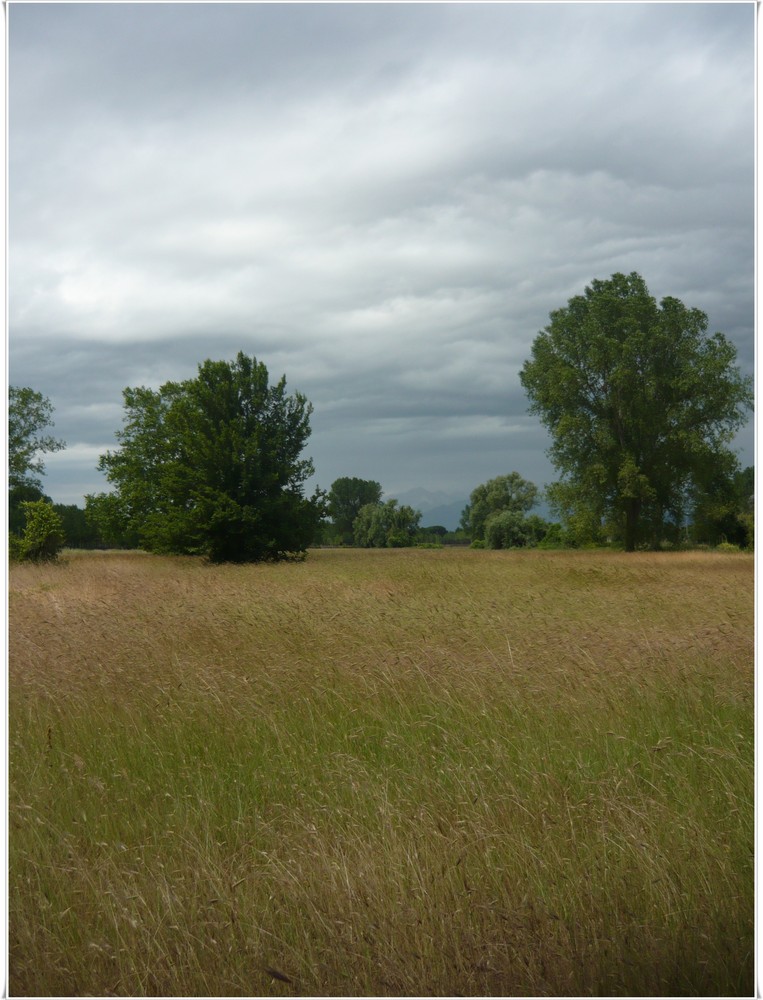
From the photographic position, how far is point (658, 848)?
9.10ft

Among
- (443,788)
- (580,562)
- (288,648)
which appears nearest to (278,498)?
(580,562)

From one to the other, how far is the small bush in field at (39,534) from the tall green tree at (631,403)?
61.7ft

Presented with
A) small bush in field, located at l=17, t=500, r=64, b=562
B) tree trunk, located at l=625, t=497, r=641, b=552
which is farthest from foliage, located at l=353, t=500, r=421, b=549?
small bush in field, located at l=17, t=500, r=64, b=562

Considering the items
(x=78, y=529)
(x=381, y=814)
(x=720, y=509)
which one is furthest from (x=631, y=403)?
(x=381, y=814)

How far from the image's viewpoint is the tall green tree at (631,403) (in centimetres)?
2622

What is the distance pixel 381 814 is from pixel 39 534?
71.4ft

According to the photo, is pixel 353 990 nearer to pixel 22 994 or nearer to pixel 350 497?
pixel 22 994

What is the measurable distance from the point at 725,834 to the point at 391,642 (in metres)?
3.83

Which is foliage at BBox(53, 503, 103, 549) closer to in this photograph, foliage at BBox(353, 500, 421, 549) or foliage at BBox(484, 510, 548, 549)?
foliage at BBox(353, 500, 421, 549)

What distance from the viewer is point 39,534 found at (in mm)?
22391

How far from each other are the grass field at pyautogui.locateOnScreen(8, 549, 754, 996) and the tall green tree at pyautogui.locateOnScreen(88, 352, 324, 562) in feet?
72.2

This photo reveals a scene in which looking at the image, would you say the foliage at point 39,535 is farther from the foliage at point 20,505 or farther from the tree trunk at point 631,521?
the tree trunk at point 631,521

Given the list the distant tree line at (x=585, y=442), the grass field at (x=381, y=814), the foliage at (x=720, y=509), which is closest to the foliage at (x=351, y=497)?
the distant tree line at (x=585, y=442)

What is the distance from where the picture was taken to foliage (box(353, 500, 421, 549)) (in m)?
44.8
